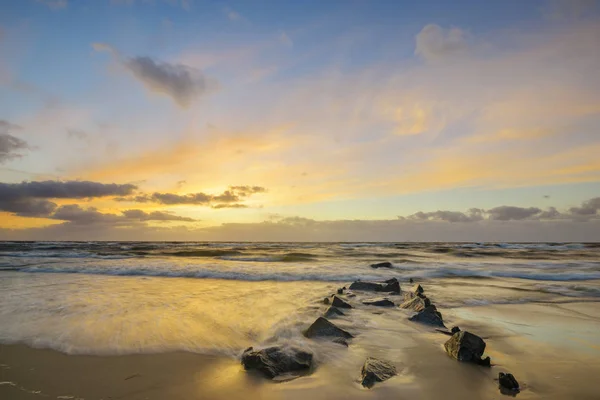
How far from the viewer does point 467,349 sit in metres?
4.50

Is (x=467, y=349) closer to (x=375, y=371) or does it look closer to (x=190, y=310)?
(x=375, y=371)

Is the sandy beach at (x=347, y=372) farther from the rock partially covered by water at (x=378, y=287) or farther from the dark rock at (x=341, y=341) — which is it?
the rock partially covered by water at (x=378, y=287)

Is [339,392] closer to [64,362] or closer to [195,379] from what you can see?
[195,379]

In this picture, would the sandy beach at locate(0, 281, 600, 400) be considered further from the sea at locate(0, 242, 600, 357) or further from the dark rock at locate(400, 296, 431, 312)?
the dark rock at locate(400, 296, 431, 312)

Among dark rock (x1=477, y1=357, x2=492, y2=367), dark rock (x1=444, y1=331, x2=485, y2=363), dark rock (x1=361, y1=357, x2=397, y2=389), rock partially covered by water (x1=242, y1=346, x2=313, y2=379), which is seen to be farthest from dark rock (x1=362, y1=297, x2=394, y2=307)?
rock partially covered by water (x1=242, y1=346, x2=313, y2=379)

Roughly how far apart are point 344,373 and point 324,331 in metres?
1.43

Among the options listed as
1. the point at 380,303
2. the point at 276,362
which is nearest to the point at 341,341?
the point at 276,362

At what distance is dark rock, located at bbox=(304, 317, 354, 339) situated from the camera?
5.54 meters

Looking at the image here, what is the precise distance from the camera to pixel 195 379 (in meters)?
4.05

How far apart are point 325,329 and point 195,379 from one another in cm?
233

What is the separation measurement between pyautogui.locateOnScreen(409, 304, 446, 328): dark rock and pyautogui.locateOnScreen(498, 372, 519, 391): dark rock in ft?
8.62

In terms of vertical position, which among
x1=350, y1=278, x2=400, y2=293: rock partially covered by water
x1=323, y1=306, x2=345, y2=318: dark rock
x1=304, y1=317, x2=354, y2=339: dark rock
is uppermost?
x1=304, y1=317, x2=354, y2=339: dark rock

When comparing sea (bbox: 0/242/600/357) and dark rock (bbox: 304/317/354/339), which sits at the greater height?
dark rock (bbox: 304/317/354/339)

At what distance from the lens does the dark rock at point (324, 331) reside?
5.54 metres
